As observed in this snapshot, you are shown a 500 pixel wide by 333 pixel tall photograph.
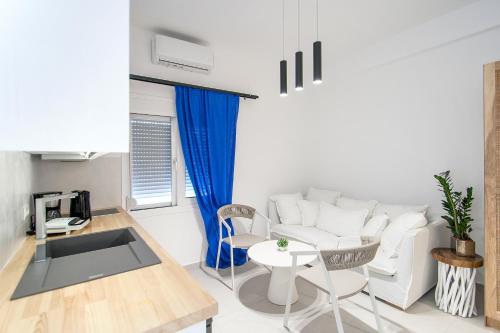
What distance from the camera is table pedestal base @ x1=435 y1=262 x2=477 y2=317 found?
6.84 ft

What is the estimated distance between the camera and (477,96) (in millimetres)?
2498

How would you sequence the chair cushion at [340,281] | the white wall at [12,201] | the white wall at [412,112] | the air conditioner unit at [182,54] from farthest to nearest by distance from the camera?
the air conditioner unit at [182,54] → the white wall at [412,112] → the chair cushion at [340,281] → the white wall at [12,201]

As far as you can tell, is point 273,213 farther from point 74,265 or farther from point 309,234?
point 74,265

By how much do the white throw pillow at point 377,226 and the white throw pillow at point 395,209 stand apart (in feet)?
0.55

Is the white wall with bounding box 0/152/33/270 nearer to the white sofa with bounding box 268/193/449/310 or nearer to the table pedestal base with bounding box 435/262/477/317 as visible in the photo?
the white sofa with bounding box 268/193/449/310

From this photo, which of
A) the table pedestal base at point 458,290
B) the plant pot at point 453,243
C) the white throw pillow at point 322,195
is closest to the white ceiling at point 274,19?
the white throw pillow at point 322,195

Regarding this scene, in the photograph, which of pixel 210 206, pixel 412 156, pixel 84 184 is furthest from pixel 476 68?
pixel 84 184

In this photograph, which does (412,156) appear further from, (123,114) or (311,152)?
(123,114)

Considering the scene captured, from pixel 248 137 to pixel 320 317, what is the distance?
2226 millimetres

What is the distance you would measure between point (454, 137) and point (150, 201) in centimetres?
334

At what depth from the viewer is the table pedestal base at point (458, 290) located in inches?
82.0

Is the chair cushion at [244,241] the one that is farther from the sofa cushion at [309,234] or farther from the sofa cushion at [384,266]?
the sofa cushion at [384,266]

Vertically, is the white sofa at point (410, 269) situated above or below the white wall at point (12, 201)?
below

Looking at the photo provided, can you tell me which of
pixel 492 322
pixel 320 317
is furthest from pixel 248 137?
Answer: pixel 492 322
